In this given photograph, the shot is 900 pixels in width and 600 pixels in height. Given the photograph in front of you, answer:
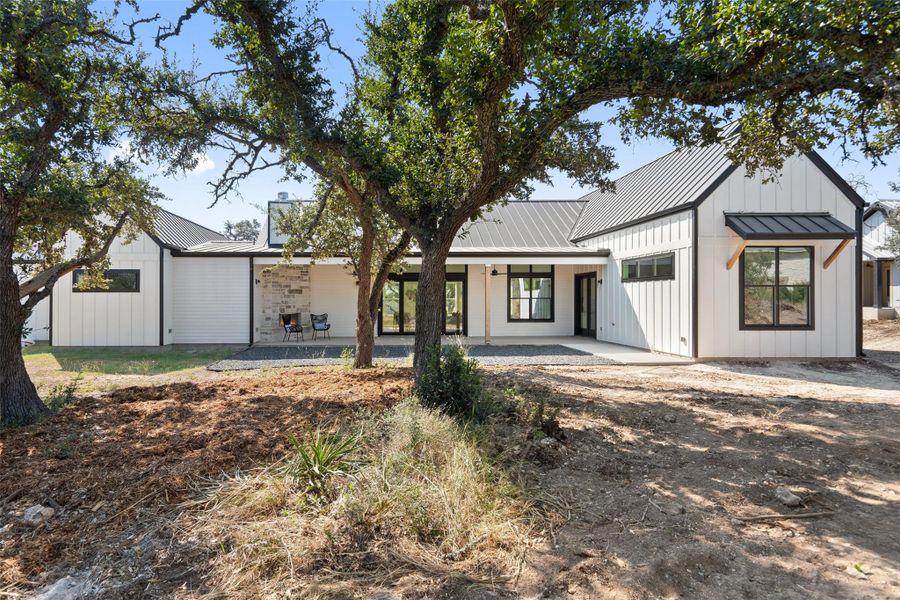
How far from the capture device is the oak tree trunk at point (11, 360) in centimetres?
489

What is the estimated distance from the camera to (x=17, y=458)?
12.9 ft

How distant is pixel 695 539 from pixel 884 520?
132cm

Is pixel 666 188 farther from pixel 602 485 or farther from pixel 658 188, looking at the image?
pixel 602 485

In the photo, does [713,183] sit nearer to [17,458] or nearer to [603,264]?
[603,264]

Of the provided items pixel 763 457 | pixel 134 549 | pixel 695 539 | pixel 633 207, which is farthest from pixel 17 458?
pixel 633 207

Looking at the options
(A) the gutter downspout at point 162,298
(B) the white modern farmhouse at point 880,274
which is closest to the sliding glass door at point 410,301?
(A) the gutter downspout at point 162,298

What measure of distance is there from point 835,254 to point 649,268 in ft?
11.6

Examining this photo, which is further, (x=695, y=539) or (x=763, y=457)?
(x=763, y=457)

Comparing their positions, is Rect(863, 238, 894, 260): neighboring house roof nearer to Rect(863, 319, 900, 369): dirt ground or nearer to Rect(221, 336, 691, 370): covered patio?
Rect(863, 319, 900, 369): dirt ground

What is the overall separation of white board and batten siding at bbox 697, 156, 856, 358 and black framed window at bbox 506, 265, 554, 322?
6160mm

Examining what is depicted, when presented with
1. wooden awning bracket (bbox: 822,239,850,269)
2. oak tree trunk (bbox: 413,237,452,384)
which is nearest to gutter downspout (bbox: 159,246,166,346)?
oak tree trunk (bbox: 413,237,452,384)

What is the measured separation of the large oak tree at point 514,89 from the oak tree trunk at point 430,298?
0.06 ft

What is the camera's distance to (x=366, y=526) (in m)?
2.77

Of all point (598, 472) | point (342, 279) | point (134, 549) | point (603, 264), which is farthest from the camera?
point (342, 279)
